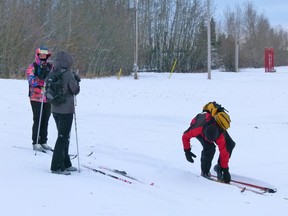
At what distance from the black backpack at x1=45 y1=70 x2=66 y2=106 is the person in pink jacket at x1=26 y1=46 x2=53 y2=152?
1421 mm

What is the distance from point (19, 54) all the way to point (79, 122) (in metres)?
19.2

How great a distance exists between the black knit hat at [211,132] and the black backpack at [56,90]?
2021 millimetres

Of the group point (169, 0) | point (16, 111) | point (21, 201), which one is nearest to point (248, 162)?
point (21, 201)

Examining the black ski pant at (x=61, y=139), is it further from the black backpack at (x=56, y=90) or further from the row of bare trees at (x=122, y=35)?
the row of bare trees at (x=122, y=35)

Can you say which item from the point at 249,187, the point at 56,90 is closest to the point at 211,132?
the point at 249,187

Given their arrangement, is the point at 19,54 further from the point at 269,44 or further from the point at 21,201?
the point at 269,44

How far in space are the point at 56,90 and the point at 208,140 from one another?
224 centimetres

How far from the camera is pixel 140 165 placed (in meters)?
7.64

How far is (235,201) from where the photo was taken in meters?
5.78

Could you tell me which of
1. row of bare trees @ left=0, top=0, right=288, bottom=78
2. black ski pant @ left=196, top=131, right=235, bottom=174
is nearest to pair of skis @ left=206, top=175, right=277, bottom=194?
black ski pant @ left=196, top=131, right=235, bottom=174

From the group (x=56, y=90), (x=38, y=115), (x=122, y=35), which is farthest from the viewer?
(x=122, y=35)

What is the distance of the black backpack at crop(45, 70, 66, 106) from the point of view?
239 inches

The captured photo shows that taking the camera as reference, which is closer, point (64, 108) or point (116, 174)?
point (64, 108)

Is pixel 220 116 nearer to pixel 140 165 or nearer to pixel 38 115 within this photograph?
pixel 140 165
